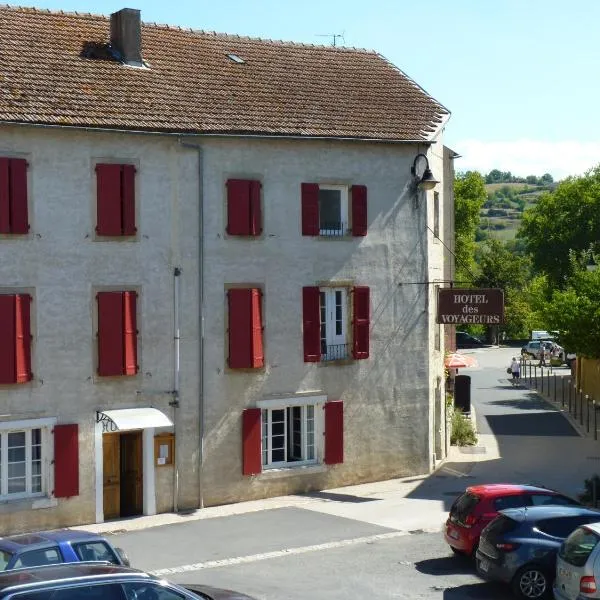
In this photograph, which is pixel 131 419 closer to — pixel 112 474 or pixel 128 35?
pixel 112 474

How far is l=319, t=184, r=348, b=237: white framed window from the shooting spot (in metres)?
26.5

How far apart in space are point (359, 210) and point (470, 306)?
3.39m

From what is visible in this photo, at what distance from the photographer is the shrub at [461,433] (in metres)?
32.5

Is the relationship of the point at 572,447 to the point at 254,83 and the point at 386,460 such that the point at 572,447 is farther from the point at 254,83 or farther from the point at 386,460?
the point at 254,83

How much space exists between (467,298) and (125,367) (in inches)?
321

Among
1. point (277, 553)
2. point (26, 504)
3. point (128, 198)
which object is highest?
point (128, 198)

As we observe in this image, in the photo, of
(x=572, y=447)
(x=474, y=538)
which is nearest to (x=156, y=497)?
(x=474, y=538)

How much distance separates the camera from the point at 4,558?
14570 mm

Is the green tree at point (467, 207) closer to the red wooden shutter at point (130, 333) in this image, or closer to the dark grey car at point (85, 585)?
the red wooden shutter at point (130, 333)

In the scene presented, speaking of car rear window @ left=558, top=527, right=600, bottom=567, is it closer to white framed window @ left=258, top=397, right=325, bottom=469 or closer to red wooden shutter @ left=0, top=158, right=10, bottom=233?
white framed window @ left=258, top=397, right=325, bottom=469

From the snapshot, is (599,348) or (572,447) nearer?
(572,447)

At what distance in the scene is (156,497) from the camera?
2388 cm

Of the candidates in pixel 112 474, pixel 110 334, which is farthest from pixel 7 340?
pixel 112 474

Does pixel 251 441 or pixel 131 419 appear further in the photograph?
pixel 251 441
